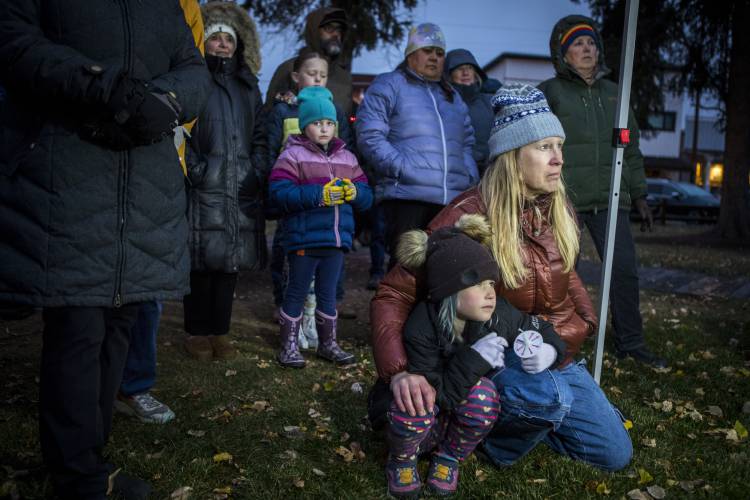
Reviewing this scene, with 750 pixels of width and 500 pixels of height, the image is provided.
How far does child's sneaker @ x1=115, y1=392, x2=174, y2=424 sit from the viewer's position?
12.0 feet

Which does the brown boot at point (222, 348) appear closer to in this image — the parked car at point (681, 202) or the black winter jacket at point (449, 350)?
the black winter jacket at point (449, 350)

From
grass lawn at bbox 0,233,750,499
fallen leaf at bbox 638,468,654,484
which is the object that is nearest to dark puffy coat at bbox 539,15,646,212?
grass lawn at bbox 0,233,750,499

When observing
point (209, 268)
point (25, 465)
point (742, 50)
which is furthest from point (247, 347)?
point (742, 50)

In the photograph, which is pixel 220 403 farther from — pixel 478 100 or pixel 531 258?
pixel 478 100

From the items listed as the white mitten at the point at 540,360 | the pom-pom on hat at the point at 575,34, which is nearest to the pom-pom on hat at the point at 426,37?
the pom-pom on hat at the point at 575,34

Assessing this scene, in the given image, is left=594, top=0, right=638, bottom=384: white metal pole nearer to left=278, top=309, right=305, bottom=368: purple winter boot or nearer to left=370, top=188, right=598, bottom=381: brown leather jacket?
left=370, top=188, right=598, bottom=381: brown leather jacket

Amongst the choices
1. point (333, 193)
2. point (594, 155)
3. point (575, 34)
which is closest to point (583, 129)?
point (594, 155)

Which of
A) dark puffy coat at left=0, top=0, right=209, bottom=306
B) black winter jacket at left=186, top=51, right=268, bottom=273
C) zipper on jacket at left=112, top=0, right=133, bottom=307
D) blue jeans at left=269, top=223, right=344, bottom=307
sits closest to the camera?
dark puffy coat at left=0, top=0, right=209, bottom=306

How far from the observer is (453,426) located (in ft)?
9.81

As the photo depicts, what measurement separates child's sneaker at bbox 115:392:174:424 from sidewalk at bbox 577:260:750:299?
5.71 metres

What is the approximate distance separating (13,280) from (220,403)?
6.07 ft

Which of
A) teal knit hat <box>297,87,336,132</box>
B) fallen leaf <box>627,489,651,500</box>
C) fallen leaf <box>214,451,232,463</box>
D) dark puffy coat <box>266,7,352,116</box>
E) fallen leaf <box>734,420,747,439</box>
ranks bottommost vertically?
fallen leaf <box>734,420,747,439</box>

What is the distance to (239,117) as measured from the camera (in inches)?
185

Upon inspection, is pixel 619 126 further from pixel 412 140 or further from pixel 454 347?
pixel 454 347
